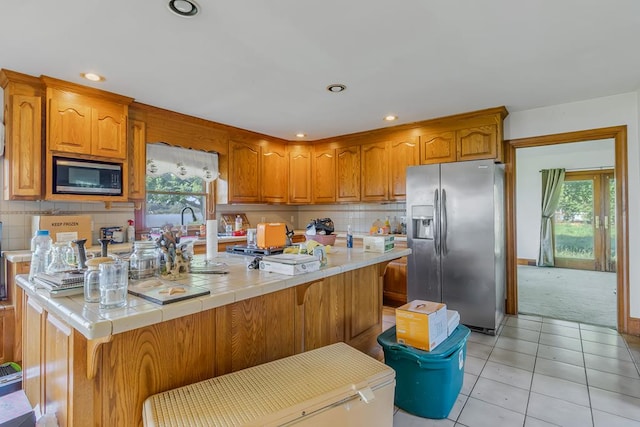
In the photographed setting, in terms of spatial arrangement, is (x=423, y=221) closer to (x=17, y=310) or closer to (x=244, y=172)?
(x=244, y=172)

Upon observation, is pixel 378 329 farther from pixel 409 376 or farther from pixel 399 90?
pixel 399 90

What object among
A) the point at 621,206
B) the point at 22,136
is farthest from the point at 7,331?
the point at 621,206

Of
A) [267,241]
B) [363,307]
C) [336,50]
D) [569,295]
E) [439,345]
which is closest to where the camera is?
[439,345]

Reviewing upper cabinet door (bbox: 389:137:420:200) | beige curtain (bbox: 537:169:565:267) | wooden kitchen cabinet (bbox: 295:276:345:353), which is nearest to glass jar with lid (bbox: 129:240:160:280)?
wooden kitchen cabinet (bbox: 295:276:345:353)

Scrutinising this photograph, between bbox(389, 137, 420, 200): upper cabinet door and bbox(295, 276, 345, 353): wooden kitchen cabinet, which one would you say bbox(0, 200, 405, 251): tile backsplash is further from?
bbox(295, 276, 345, 353): wooden kitchen cabinet

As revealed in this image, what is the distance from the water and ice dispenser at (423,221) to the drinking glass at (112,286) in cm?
311

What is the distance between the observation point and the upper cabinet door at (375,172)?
4.38 metres

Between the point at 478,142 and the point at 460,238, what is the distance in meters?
1.15

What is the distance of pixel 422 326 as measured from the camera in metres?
1.88

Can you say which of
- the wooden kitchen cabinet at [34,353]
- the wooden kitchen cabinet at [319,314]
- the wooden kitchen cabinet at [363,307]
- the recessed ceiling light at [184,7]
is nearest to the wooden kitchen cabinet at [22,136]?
the wooden kitchen cabinet at [34,353]

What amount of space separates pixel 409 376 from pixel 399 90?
243 centimetres

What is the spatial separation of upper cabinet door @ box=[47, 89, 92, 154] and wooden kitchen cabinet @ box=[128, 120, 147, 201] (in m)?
0.42

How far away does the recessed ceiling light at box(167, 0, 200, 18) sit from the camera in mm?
1774

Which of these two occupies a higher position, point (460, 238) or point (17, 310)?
point (460, 238)
